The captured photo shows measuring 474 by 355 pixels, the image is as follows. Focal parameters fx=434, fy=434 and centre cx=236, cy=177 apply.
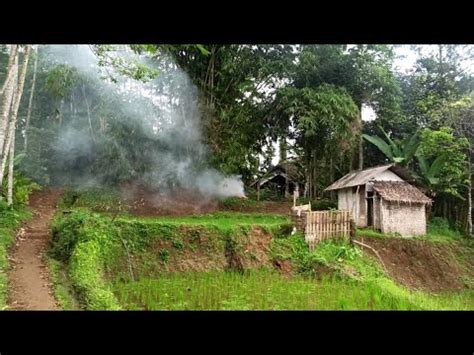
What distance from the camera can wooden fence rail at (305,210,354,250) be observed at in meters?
9.16

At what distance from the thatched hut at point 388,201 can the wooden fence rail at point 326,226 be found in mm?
2116

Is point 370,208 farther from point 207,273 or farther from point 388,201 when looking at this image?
point 207,273

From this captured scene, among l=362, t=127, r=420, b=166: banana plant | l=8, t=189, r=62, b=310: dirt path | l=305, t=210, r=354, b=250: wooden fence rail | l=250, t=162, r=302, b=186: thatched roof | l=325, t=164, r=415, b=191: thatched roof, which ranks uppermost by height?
Answer: l=362, t=127, r=420, b=166: banana plant

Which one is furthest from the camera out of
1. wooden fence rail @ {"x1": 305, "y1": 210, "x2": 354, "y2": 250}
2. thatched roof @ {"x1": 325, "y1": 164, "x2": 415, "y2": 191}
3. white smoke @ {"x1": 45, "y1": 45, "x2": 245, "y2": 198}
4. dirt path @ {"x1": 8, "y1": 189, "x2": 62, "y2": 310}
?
white smoke @ {"x1": 45, "y1": 45, "x2": 245, "y2": 198}

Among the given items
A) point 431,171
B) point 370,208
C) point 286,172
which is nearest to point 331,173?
point 286,172

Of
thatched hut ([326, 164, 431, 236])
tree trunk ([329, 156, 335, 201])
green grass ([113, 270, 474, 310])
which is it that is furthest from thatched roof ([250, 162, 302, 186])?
green grass ([113, 270, 474, 310])

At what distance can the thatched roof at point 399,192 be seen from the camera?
11.4 m

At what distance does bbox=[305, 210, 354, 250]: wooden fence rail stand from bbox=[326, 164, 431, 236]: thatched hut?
2116 millimetres

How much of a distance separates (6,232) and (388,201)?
8877mm

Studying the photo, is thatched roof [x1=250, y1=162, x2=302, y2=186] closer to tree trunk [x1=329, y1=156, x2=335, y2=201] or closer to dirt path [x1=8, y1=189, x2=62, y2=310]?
tree trunk [x1=329, y1=156, x2=335, y2=201]
